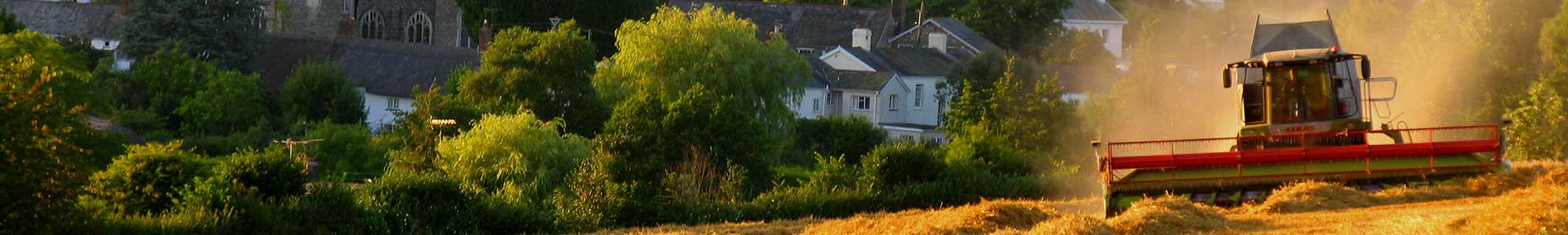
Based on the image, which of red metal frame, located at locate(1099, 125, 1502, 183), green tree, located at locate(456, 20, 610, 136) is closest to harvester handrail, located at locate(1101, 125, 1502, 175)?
red metal frame, located at locate(1099, 125, 1502, 183)

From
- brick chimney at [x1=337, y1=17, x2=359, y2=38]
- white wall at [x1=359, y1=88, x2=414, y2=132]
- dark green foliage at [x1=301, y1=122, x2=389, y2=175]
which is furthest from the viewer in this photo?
brick chimney at [x1=337, y1=17, x2=359, y2=38]

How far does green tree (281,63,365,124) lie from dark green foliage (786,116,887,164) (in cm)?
1878

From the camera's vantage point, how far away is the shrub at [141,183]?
3888cm

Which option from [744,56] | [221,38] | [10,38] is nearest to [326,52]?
[221,38]

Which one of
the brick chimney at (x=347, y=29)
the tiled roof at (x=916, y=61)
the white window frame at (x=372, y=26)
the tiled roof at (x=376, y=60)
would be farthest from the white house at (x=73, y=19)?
the tiled roof at (x=916, y=61)

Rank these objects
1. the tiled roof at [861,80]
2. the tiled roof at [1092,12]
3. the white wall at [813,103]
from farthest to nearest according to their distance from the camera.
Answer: the tiled roof at [1092,12], the tiled roof at [861,80], the white wall at [813,103]

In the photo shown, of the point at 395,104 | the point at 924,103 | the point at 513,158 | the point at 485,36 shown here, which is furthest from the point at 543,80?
the point at 485,36

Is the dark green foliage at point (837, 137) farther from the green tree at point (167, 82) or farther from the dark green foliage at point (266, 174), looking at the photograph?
the dark green foliage at point (266, 174)

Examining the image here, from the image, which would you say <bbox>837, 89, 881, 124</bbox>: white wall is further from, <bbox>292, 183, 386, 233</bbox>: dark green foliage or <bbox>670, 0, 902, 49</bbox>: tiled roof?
<bbox>292, 183, 386, 233</bbox>: dark green foliage

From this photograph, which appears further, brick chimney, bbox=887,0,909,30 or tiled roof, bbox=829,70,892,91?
brick chimney, bbox=887,0,909,30

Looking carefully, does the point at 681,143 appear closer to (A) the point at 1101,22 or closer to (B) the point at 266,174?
(B) the point at 266,174

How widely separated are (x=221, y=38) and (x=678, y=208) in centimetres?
5963

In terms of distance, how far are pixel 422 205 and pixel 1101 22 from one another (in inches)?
3580

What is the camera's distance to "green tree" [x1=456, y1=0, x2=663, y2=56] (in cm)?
9869
